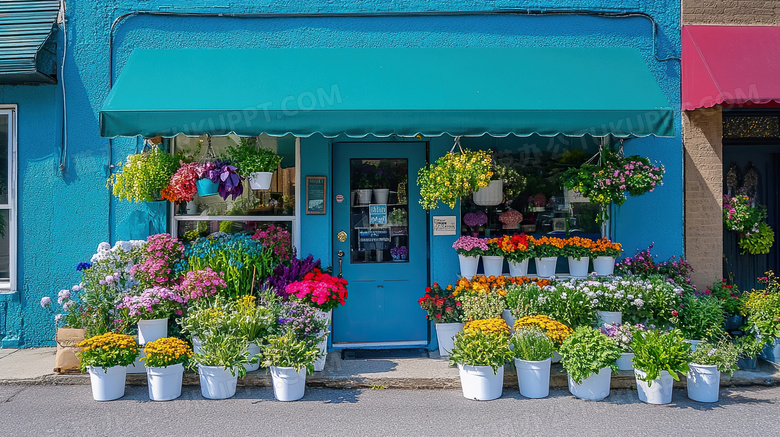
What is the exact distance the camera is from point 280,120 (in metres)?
5.50

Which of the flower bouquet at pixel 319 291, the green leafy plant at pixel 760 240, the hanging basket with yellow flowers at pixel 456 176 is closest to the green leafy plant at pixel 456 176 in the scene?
the hanging basket with yellow flowers at pixel 456 176

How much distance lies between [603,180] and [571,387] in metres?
2.11

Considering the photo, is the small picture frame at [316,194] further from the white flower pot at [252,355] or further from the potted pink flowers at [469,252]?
the white flower pot at [252,355]

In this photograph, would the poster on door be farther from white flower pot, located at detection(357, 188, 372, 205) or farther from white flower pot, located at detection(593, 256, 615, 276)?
white flower pot, located at detection(593, 256, 615, 276)

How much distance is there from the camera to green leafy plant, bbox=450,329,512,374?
16.5ft

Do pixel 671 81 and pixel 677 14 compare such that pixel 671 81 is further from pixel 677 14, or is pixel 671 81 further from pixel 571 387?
pixel 571 387

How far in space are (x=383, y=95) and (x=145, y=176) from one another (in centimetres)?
251

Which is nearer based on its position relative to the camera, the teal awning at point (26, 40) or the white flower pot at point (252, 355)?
the white flower pot at point (252, 355)

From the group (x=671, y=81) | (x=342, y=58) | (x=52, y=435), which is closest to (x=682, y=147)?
(x=671, y=81)

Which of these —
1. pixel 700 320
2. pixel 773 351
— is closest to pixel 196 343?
pixel 700 320

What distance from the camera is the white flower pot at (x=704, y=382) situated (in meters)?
5.02

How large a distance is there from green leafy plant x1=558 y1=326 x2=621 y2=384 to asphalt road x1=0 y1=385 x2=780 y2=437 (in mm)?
297

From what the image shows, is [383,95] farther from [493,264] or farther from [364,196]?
[493,264]

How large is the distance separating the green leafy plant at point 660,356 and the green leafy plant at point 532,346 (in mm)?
731
